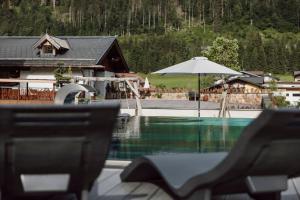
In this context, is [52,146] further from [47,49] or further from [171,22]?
[171,22]

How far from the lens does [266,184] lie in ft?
7.78

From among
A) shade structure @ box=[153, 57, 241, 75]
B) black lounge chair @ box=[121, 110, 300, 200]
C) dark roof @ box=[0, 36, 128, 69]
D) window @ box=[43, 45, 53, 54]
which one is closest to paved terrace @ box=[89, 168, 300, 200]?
black lounge chair @ box=[121, 110, 300, 200]

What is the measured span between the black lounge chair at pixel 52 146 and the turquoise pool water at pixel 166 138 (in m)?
2.96

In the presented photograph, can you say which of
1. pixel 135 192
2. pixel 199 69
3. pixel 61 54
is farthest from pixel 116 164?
pixel 61 54

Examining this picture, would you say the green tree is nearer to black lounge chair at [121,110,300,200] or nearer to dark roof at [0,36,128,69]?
dark roof at [0,36,128,69]

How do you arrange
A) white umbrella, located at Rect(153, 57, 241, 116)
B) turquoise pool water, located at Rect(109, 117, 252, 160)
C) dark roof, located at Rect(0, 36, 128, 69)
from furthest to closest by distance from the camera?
dark roof, located at Rect(0, 36, 128, 69) → white umbrella, located at Rect(153, 57, 241, 116) → turquoise pool water, located at Rect(109, 117, 252, 160)

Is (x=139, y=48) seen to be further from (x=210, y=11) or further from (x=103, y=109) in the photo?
(x=103, y=109)

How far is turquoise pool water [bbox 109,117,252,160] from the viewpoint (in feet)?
→ 20.1

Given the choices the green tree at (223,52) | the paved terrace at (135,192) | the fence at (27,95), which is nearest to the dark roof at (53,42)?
the fence at (27,95)

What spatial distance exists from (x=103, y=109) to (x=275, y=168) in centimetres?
93

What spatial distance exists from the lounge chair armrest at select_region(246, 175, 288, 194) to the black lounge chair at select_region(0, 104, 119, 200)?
29.7 inches

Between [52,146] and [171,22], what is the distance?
85.5 meters

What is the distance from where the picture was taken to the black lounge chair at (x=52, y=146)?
76.9 inches

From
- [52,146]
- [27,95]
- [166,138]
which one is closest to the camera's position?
[52,146]
